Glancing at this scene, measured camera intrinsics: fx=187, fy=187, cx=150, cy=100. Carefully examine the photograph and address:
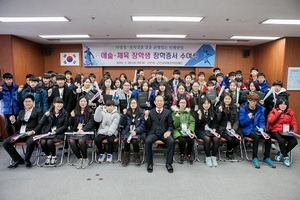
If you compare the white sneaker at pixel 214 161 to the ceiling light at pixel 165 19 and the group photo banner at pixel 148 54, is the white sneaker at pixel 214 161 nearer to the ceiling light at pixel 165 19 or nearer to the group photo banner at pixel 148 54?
the ceiling light at pixel 165 19

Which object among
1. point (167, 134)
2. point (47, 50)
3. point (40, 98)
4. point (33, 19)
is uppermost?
point (33, 19)

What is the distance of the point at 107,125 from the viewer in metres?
3.64

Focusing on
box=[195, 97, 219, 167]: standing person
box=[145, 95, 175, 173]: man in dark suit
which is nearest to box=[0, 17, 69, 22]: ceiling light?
box=[145, 95, 175, 173]: man in dark suit

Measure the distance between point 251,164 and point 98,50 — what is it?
233 inches

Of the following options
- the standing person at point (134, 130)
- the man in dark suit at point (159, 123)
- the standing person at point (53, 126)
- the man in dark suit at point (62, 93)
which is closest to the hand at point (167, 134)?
the man in dark suit at point (159, 123)

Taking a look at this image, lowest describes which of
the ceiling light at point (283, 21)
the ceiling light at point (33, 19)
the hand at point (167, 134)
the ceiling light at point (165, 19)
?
the hand at point (167, 134)

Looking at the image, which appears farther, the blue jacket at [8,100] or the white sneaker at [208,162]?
the blue jacket at [8,100]

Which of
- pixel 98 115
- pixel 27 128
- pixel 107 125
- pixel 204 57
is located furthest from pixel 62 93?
pixel 204 57

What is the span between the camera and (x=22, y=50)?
591cm

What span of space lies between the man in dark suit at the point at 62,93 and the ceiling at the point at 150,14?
1.38 metres

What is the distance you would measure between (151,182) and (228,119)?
2.01 meters

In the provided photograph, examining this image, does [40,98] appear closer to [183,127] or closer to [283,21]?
[183,127]

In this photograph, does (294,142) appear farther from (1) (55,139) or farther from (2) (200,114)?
(1) (55,139)

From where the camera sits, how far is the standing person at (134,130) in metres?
3.49
